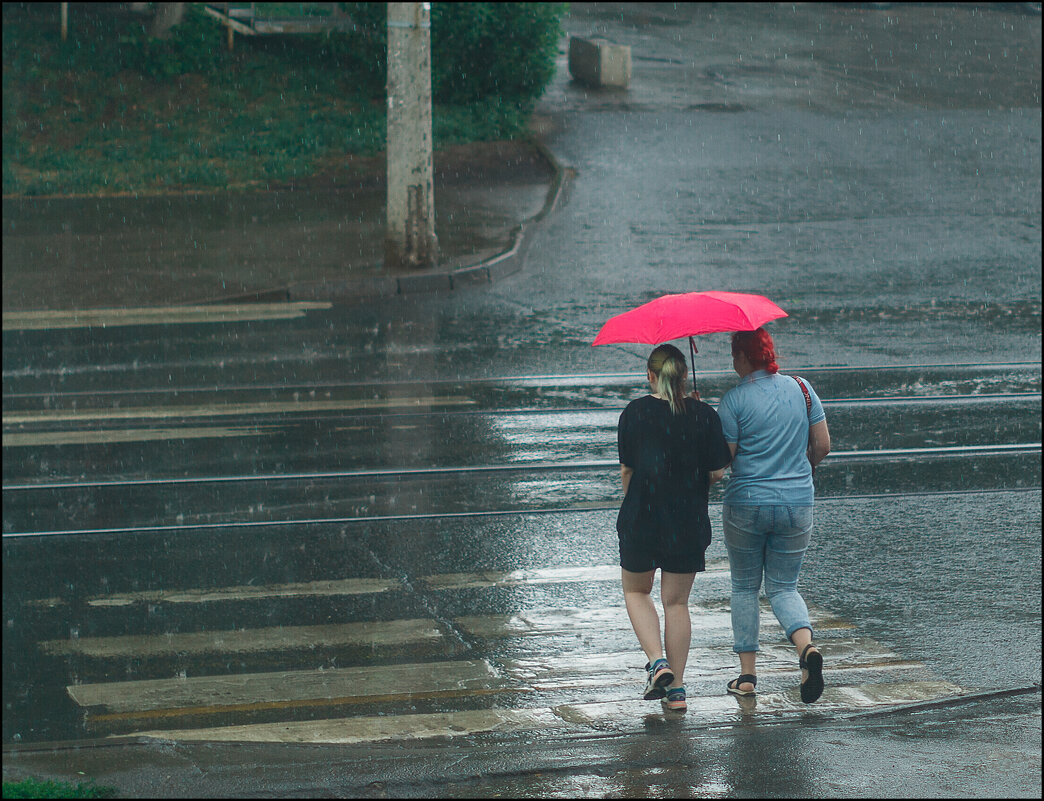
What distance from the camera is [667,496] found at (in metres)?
5.23

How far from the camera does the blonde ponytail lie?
5.23 m

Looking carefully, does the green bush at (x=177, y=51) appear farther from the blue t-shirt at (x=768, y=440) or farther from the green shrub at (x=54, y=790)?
the green shrub at (x=54, y=790)

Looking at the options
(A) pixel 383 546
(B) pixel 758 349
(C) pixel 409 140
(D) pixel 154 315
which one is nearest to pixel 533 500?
(A) pixel 383 546

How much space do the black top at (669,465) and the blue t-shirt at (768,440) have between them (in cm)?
11

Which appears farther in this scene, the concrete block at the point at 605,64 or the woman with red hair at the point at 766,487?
the concrete block at the point at 605,64

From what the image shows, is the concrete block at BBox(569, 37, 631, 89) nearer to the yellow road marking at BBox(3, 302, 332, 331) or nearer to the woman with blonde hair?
the yellow road marking at BBox(3, 302, 332, 331)

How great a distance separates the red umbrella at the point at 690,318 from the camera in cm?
518

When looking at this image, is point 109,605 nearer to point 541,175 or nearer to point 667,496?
point 667,496

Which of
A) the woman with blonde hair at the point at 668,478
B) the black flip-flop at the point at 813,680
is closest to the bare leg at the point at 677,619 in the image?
the woman with blonde hair at the point at 668,478

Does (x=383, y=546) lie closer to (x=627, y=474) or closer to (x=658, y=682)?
(x=627, y=474)

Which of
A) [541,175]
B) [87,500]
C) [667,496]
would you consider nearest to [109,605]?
[87,500]

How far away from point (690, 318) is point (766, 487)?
781mm

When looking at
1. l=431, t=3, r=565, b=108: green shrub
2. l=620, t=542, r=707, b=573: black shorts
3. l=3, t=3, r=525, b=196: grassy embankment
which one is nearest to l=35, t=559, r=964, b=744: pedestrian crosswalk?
l=620, t=542, r=707, b=573: black shorts

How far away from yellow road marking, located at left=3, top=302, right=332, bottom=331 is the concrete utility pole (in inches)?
62.3
